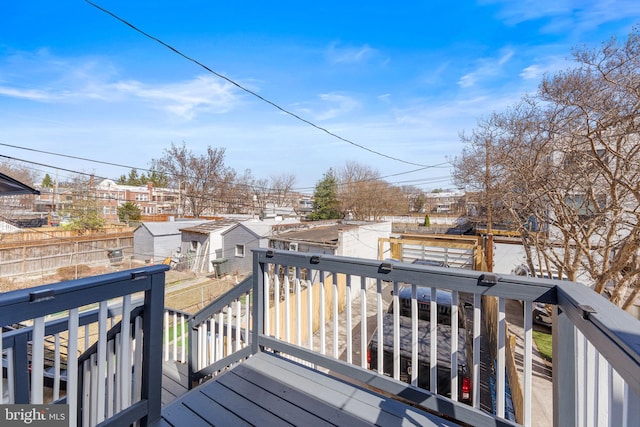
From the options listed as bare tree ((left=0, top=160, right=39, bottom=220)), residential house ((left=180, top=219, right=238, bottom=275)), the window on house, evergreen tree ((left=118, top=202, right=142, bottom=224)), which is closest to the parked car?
the window on house

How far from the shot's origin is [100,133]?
11844 millimetres

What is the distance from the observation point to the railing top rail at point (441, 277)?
4.49 ft

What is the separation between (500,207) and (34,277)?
18.0 meters

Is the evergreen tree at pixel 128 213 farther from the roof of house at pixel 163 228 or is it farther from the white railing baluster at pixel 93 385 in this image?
the white railing baluster at pixel 93 385

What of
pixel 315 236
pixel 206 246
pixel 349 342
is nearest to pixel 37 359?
pixel 349 342

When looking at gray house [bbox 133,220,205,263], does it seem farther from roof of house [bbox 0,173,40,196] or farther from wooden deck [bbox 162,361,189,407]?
wooden deck [bbox 162,361,189,407]

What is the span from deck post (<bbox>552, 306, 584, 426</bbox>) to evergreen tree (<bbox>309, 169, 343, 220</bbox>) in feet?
78.2

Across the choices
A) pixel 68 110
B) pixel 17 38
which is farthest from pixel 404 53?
pixel 68 110

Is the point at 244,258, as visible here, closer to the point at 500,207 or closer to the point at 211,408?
the point at 500,207

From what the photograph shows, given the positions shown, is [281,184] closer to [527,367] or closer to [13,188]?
[13,188]

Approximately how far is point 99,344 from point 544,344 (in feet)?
27.5

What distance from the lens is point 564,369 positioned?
4.00 feet

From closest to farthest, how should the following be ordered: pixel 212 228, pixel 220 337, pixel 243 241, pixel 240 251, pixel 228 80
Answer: pixel 220 337
pixel 228 80
pixel 243 241
pixel 240 251
pixel 212 228

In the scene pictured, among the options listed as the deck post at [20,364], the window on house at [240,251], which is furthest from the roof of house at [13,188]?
the window on house at [240,251]
